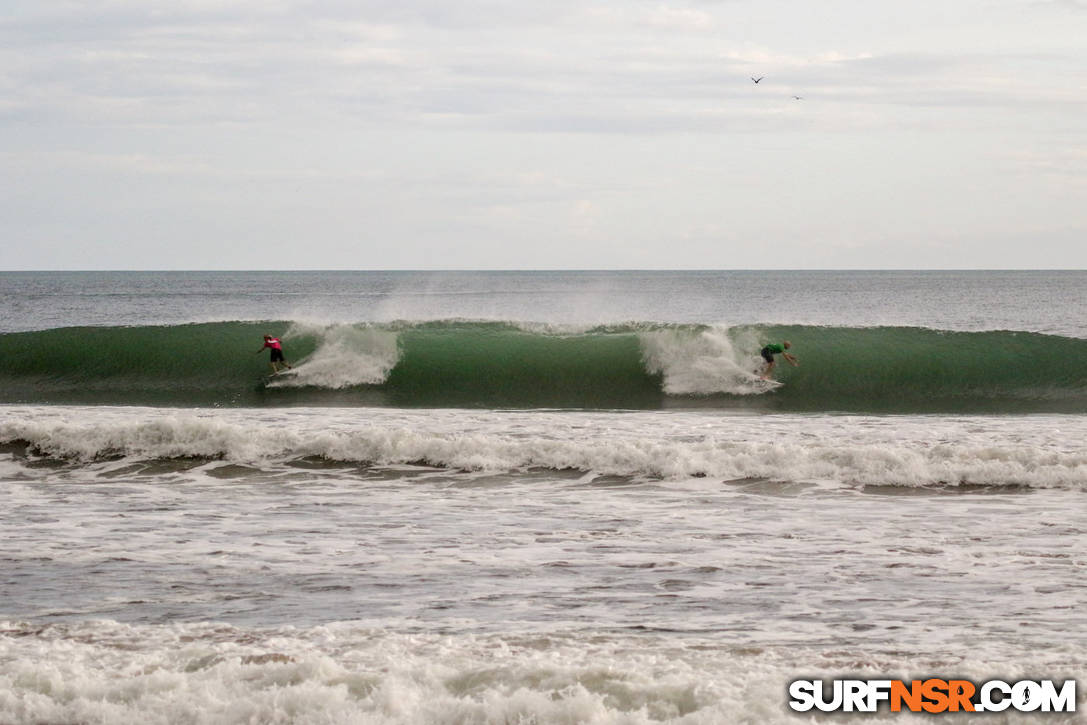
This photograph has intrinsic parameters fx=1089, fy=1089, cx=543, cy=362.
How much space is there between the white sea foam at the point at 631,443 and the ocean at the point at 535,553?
Answer: 0.05 metres

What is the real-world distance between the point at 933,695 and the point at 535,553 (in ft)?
11.5

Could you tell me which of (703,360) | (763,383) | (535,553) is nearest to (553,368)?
(703,360)

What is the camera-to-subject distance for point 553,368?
22547 millimetres

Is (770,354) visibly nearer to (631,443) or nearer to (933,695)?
(631,443)

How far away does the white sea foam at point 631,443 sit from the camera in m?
10.9

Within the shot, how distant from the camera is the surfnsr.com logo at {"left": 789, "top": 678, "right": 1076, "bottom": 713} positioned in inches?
170

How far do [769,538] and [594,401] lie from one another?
1158 cm

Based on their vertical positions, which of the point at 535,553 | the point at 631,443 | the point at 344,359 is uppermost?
the point at 344,359

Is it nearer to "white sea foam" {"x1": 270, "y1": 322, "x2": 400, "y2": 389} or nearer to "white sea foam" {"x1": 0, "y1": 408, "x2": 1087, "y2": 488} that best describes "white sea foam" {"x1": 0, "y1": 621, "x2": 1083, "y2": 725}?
"white sea foam" {"x1": 0, "y1": 408, "x2": 1087, "y2": 488}

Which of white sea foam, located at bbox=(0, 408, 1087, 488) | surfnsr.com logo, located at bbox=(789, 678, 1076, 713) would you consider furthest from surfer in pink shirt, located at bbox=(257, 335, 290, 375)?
surfnsr.com logo, located at bbox=(789, 678, 1076, 713)

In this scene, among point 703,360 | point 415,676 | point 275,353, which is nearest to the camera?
point 415,676

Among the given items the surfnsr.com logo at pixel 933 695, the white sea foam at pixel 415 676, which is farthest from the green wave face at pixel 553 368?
the surfnsr.com logo at pixel 933 695

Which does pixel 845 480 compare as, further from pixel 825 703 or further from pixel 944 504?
pixel 825 703

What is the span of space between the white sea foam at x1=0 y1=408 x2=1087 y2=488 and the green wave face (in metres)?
3.64
